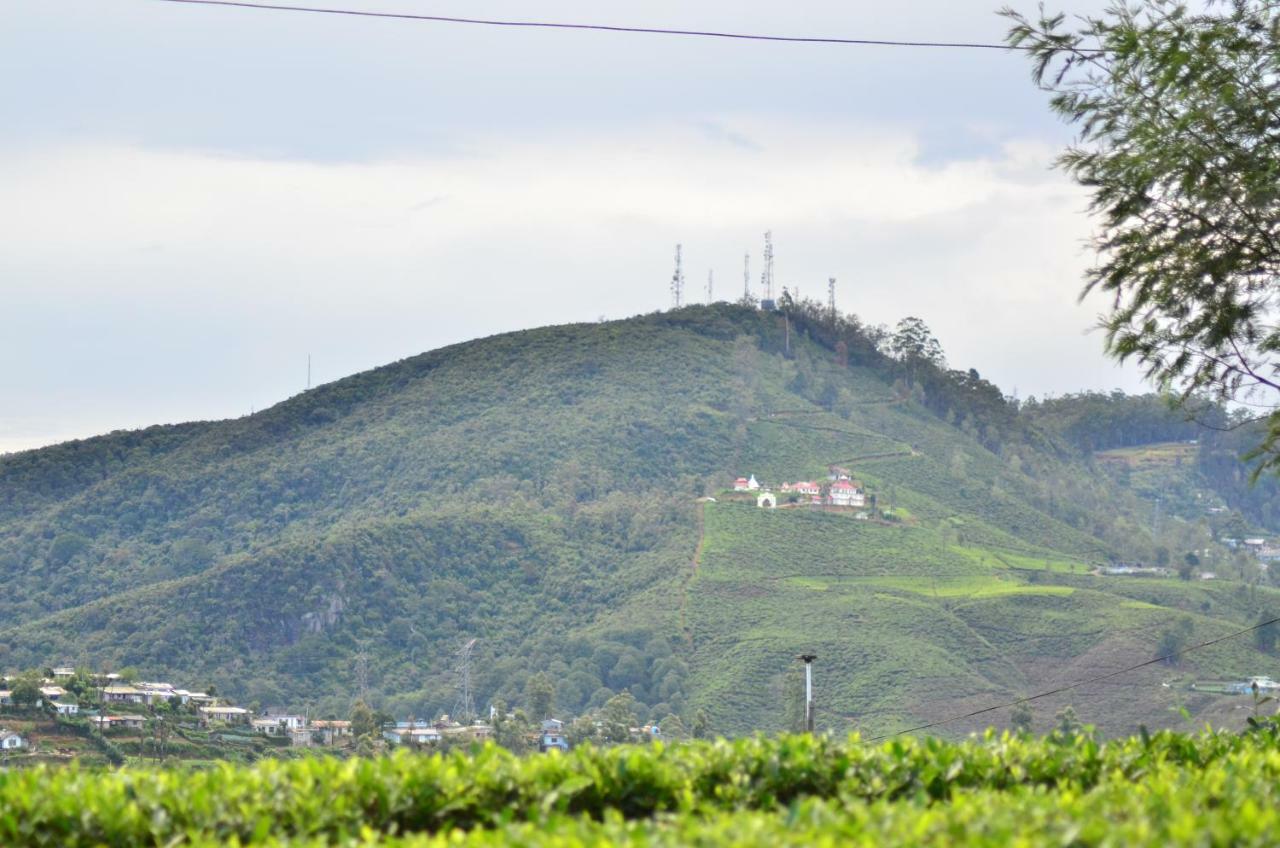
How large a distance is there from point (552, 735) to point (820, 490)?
3907cm

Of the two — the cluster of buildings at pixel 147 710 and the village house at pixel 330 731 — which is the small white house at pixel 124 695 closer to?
the cluster of buildings at pixel 147 710

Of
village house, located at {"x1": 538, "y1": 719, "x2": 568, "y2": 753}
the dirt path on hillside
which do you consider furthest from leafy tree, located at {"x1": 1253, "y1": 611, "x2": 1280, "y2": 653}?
village house, located at {"x1": 538, "y1": 719, "x2": 568, "y2": 753}

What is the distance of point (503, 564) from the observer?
2704 inches

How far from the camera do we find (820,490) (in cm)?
7638

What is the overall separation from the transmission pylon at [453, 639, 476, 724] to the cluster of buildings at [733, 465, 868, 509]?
20.0 m

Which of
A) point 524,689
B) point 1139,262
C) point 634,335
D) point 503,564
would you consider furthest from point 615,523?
point 1139,262

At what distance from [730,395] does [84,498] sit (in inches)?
1422

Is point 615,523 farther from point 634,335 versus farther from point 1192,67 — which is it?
point 1192,67

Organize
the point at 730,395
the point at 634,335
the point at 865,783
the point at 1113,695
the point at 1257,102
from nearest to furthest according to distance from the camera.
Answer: the point at 865,783 < the point at 1257,102 < the point at 1113,695 < the point at 730,395 < the point at 634,335

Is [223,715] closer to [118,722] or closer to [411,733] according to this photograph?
[411,733]

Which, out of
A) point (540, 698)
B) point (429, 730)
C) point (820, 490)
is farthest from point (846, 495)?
point (429, 730)

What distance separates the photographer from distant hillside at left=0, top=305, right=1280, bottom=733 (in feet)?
183

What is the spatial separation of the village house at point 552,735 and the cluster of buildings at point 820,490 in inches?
1100

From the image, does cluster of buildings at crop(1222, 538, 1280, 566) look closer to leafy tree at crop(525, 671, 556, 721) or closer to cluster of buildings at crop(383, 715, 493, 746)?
leafy tree at crop(525, 671, 556, 721)
